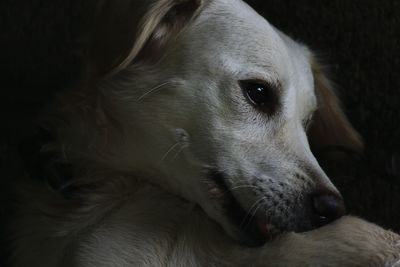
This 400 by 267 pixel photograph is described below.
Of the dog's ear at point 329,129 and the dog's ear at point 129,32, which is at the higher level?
the dog's ear at point 129,32

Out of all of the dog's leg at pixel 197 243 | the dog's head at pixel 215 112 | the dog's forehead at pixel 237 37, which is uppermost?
the dog's forehead at pixel 237 37

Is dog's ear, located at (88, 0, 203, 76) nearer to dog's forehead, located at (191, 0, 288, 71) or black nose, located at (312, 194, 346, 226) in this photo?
dog's forehead, located at (191, 0, 288, 71)

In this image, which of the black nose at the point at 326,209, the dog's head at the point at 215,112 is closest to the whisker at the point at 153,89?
the dog's head at the point at 215,112

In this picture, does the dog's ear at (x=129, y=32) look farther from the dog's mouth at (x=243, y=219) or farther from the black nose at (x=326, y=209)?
→ the black nose at (x=326, y=209)

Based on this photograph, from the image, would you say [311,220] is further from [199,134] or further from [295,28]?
[295,28]

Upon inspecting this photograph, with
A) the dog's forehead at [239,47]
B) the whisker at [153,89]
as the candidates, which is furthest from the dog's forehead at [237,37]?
the whisker at [153,89]

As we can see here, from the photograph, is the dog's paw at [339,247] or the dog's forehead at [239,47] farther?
the dog's forehead at [239,47]

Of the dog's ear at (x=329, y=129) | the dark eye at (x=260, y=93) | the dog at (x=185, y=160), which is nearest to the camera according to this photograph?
the dog at (x=185, y=160)

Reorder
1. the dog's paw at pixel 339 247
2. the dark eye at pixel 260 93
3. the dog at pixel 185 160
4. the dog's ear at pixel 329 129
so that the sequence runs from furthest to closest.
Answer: the dog's ear at pixel 329 129
the dark eye at pixel 260 93
the dog at pixel 185 160
the dog's paw at pixel 339 247

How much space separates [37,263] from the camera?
130 cm

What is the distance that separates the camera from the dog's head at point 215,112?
4.04 ft

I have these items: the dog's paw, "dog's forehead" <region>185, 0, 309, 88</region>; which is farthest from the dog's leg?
"dog's forehead" <region>185, 0, 309, 88</region>

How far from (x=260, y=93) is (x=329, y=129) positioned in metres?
0.40

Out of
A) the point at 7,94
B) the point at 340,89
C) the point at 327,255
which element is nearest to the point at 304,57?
the point at 340,89
